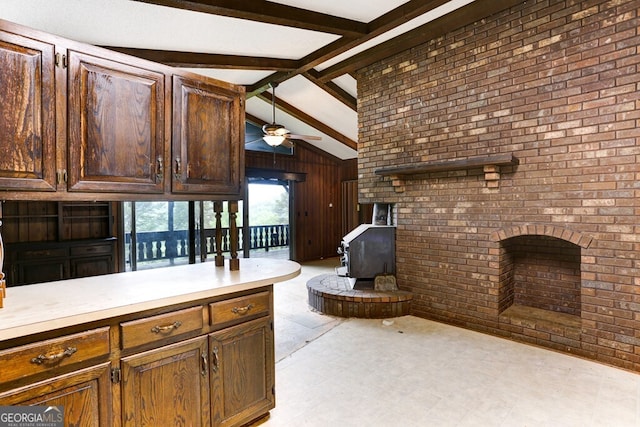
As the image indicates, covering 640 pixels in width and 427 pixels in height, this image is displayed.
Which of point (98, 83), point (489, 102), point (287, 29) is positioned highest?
point (287, 29)

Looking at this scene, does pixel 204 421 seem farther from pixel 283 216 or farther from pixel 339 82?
pixel 283 216

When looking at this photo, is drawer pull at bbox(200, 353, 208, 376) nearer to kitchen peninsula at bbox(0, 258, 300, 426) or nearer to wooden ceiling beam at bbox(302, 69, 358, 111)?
kitchen peninsula at bbox(0, 258, 300, 426)

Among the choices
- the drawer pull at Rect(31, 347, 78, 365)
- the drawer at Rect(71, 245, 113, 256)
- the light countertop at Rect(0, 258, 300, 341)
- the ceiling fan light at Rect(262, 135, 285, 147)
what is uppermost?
the ceiling fan light at Rect(262, 135, 285, 147)

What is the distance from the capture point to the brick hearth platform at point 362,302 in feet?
12.9

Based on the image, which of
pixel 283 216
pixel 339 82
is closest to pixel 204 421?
pixel 339 82

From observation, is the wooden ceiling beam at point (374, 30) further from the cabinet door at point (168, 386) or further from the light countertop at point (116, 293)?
the cabinet door at point (168, 386)

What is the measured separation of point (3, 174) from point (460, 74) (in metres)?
3.82

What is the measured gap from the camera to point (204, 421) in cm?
178

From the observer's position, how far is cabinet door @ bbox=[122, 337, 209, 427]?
155cm

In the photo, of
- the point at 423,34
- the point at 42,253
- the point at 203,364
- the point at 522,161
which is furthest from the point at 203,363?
the point at 42,253

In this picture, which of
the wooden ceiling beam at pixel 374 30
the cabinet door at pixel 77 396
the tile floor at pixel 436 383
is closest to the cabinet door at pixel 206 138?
the cabinet door at pixel 77 396

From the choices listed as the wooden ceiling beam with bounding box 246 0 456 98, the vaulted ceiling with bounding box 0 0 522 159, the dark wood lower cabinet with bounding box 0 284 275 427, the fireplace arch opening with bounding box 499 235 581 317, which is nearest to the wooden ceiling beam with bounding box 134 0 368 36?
the vaulted ceiling with bounding box 0 0 522 159

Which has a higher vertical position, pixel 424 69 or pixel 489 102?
pixel 424 69

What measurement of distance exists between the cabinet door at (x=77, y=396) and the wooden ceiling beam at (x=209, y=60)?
3.42m
